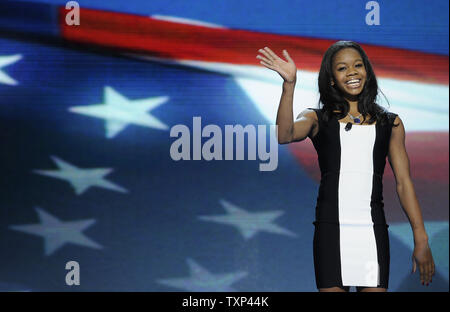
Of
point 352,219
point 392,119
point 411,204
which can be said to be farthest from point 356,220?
point 392,119

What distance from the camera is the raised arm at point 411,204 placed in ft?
5.95

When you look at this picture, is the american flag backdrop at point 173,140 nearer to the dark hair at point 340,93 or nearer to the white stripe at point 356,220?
the dark hair at point 340,93

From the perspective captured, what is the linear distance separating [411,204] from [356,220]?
19 centimetres

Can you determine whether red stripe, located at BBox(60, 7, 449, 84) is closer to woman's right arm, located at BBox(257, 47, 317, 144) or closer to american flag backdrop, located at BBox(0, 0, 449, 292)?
american flag backdrop, located at BBox(0, 0, 449, 292)

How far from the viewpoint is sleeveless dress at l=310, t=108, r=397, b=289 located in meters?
1.76

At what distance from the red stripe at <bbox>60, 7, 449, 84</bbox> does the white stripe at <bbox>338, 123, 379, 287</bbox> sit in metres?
2.16

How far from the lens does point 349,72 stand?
185cm

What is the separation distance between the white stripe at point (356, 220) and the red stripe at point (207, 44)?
2157mm

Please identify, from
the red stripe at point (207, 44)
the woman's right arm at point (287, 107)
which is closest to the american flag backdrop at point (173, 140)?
the red stripe at point (207, 44)
